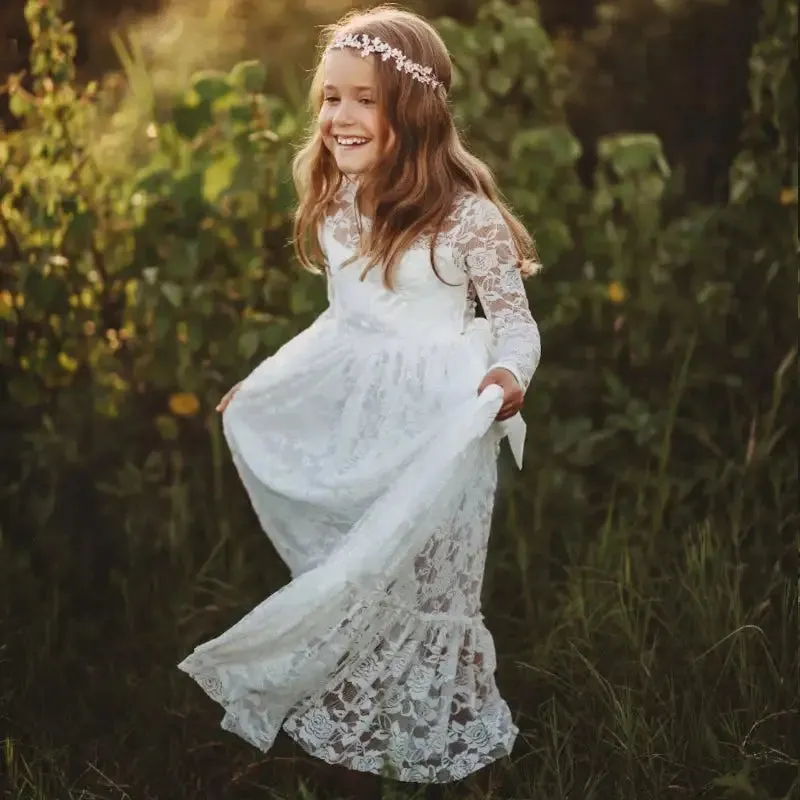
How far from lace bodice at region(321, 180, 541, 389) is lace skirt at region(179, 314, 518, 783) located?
0.17 feet

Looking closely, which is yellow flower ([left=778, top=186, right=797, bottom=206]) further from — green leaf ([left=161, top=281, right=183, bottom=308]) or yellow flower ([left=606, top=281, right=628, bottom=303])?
green leaf ([left=161, top=281, right=183, bottom=308])

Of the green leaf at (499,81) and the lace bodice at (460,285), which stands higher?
the green leaf at (499,81)

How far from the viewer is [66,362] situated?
3527mm

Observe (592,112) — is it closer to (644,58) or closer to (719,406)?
(644,58)

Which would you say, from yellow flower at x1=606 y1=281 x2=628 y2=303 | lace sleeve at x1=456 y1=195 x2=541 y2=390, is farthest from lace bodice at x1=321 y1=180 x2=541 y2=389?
yellow flower at x1=606 y1=281 x2=628 y2=303

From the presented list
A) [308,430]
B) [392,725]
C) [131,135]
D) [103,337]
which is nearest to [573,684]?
[392,725]

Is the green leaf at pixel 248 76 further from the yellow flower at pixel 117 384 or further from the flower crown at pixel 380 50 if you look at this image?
the flower crown at pixel 380 50

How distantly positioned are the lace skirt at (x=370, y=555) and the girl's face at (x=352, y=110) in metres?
0.32

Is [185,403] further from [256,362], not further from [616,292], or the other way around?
[616,292]

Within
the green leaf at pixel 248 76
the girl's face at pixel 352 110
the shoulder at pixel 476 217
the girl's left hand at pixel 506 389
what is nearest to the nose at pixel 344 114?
the girl's face at pixel 352 110

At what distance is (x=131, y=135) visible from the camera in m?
3.69

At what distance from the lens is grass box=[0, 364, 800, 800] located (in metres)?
2.47

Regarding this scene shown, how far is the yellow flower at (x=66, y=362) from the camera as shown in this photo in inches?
139

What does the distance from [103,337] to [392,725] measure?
165cm
